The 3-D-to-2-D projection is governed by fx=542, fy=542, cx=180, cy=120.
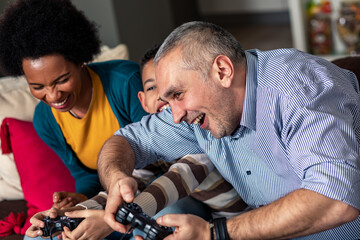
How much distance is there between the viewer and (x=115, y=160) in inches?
59.2

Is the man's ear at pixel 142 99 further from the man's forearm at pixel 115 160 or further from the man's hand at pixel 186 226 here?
the man's hand at pixel 186 226

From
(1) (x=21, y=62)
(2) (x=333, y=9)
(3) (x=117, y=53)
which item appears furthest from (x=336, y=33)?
(1) (x=21, y=62)

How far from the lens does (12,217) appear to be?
6.52ft

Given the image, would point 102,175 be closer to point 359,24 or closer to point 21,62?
point 21,62

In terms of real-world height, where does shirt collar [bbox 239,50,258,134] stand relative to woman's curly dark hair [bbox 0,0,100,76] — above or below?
below

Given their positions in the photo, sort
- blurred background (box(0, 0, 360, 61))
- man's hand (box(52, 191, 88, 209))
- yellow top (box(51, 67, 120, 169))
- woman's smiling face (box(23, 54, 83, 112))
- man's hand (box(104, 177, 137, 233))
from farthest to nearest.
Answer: blurred background (box(0, 0, 360, 61)) → yellow top (box(51, 67, 120, 169)) → woman's smiling face (box(23, 54, 83, 112)) → man's hand (box(52, 191, 88, 209)) → man's hand (box(104, 177, 137, 233))

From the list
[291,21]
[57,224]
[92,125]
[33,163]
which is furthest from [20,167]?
[291,21]

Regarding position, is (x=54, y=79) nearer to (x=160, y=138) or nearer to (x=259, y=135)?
(x=160, y=138)

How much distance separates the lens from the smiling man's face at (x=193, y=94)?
1.32m

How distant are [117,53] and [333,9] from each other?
5.43 feet

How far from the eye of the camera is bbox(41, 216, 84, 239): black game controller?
4.78 ft

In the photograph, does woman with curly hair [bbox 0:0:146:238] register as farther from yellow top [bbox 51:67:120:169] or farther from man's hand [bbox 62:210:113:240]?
man's hand [bbox 62:210:113:240]

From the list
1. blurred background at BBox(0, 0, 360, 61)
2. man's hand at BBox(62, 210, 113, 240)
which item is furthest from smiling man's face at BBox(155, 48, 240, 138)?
blurred background at BBox(0, 0, 360, 61)

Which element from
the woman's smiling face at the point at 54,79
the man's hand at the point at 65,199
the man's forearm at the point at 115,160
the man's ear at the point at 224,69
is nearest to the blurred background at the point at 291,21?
the woman's smiling face at the point at 54,79
